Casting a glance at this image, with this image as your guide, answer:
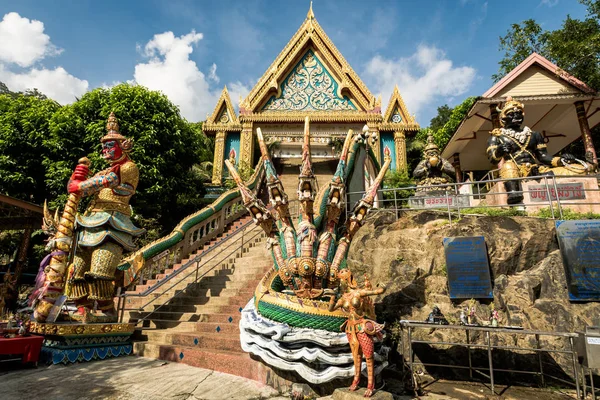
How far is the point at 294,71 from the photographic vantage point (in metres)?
20.3

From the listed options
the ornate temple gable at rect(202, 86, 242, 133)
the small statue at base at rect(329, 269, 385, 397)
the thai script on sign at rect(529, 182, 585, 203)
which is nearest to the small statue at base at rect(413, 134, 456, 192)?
the thai script on sign at rect(529, 182, 585, 203)

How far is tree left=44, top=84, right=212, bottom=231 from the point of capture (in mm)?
13727

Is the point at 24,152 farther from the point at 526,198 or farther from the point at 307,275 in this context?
the point at 526,198

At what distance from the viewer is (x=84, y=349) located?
5730mm

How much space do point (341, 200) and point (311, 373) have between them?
241cm

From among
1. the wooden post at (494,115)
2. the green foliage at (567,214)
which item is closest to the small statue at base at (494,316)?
the green foliage at (567,214)

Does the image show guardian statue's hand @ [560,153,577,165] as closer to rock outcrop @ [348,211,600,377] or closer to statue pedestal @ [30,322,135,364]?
rock outcrop @ [348,211,600,377]

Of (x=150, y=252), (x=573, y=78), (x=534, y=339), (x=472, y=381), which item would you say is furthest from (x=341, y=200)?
(x=573, y=78)

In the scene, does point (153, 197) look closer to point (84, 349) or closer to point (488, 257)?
point (84, 349)

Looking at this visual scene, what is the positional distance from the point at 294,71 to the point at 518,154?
47.9 ft

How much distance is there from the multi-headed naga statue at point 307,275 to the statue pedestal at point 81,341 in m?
2.98

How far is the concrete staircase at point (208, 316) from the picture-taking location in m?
5.06

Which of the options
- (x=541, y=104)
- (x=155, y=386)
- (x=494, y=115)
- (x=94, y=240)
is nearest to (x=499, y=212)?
(x=494, y=115)

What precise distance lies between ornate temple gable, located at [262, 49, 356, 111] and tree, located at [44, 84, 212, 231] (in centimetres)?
626
